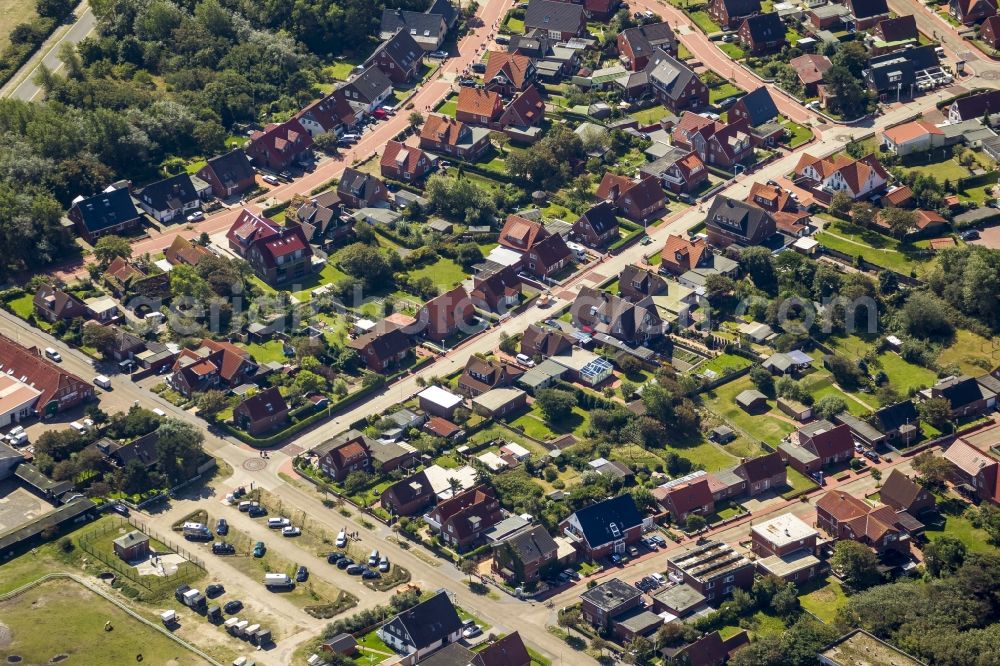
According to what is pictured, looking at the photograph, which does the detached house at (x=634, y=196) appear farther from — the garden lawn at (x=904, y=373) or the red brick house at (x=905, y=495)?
the red brick house at (x=905, y=495)

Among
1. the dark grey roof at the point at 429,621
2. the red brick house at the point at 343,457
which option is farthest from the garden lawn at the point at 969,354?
the dark grey roof at the point at 429,621

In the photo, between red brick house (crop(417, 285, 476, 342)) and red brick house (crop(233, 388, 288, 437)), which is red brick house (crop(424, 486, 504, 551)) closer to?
red brick house (crop(233, 388, 288, 437))

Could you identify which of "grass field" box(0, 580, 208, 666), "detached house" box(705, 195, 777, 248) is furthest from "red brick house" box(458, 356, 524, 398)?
"grass field" box(0, 580, 208, 666)

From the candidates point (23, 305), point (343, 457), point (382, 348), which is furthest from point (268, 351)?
point (23, 305)

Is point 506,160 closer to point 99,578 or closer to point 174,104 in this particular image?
point 174,104

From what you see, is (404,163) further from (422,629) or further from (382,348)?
(422,629)

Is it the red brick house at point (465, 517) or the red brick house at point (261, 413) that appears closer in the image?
the red brick house at point (465, 517)
